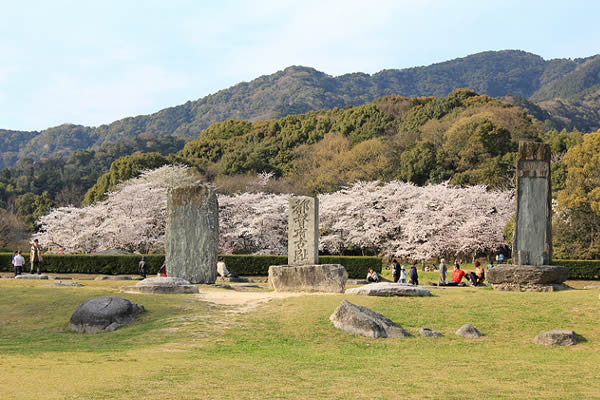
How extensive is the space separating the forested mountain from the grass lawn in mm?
72581

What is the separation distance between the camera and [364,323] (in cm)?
1204

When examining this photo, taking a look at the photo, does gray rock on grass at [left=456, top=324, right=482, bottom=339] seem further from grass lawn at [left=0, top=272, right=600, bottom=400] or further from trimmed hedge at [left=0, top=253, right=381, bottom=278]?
trimmed hedge at [left=0, top=253, right=381, bottom=278]

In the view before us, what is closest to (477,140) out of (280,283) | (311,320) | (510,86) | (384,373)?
(280,283)

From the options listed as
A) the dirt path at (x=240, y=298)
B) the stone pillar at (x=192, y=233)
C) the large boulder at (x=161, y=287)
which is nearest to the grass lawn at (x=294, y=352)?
the dirt path at (x=240, y=298)

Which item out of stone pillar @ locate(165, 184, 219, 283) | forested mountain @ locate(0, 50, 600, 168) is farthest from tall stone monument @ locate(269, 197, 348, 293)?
forested mountain @ locate(0, 50, 600, 168)

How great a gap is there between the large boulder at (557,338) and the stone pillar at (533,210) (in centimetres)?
647

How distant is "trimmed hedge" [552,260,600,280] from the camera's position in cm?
2825

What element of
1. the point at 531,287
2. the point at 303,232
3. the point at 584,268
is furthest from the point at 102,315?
the point at 584,268

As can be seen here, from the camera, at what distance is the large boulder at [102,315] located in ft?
42.4

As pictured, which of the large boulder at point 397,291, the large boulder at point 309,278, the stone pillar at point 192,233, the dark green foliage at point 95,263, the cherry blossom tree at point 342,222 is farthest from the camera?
the cherry blossom tree at point 342,222

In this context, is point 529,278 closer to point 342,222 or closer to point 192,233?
point 192,233

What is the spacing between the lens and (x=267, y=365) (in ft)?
31.1

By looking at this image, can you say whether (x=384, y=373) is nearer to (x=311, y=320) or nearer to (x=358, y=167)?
(x=311, y=320)

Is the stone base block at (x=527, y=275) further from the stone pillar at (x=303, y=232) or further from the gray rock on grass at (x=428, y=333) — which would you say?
the gray rock on grass at (x=428, y=333)
